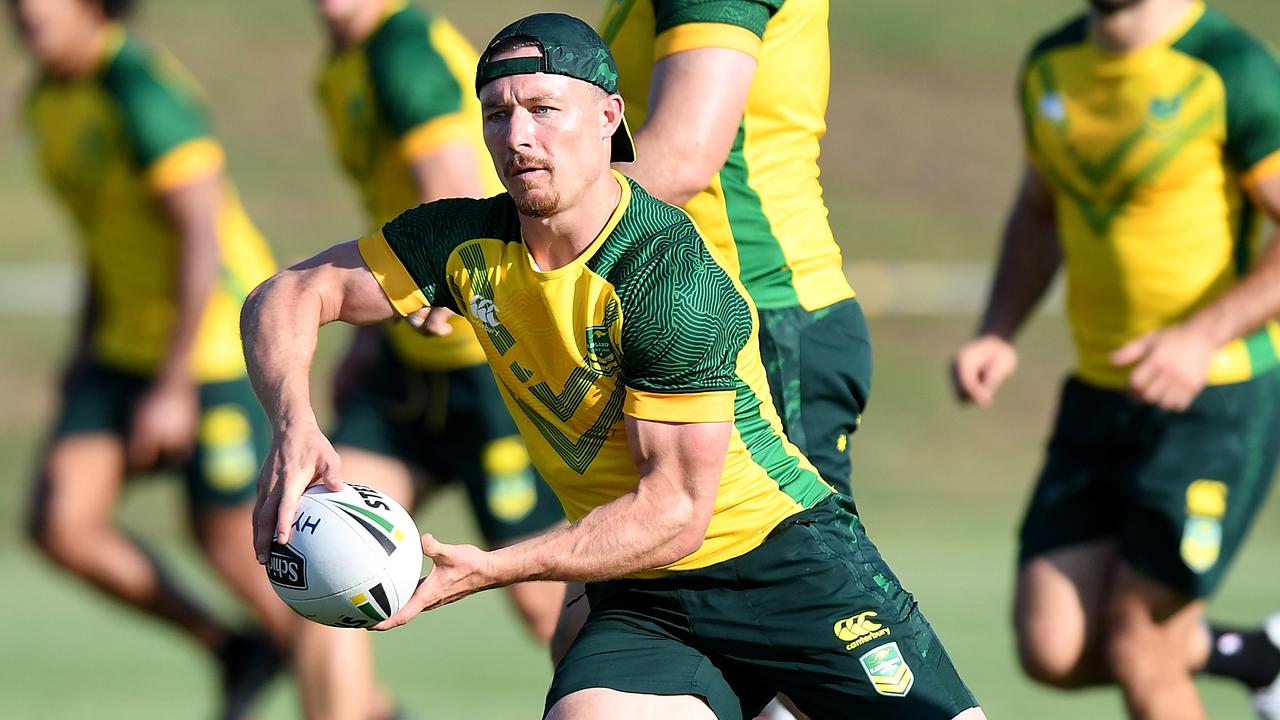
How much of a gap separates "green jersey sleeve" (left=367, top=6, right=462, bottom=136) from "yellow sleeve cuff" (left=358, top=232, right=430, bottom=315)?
2135 mm

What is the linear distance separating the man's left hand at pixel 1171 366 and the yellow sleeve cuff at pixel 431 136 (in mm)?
2139

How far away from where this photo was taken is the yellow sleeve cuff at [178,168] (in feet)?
23.1

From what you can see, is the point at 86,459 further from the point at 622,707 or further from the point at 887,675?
the point at 887,675

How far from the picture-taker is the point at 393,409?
20.6ft

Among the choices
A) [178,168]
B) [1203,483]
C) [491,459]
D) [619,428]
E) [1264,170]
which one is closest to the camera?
[619,428]

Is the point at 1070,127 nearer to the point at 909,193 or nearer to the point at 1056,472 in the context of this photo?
the point at 1056,472

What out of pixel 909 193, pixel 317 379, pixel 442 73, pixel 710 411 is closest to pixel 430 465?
pixel 442 73

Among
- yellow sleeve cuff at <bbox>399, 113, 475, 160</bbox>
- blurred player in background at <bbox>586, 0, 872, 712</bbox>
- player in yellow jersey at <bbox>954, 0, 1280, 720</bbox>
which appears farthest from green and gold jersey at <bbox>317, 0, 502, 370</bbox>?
player in yellow jersey at <bbox>954, 0, 1280, 720</bbox>

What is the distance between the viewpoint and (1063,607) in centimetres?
594

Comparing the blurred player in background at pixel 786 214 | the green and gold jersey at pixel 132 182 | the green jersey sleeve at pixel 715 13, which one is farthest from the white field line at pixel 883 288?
the green jersey sleeve at pixel 715 13

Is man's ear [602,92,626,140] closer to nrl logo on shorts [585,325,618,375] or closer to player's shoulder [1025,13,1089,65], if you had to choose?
nrl logo on shorts [585,325,618,375]

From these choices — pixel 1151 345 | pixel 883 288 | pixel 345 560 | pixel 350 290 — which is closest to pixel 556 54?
pixel 350 290

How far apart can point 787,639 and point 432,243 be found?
1111 millimetres

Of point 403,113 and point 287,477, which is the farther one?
point 403,113
